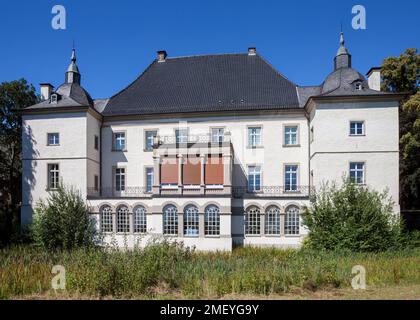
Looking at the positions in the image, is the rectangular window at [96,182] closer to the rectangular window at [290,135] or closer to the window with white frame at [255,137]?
the window with white frame at [255,137]

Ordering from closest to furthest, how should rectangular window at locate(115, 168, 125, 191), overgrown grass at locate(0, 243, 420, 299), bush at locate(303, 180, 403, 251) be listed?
overgrown grass at locate(0, 243, 420, 299)
bush at locate(303, 180, 403, 251)
rectangular window at locate(115, 168, 125, 191)

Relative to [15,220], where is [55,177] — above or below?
above

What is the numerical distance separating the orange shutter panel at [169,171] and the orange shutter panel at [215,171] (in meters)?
1.94

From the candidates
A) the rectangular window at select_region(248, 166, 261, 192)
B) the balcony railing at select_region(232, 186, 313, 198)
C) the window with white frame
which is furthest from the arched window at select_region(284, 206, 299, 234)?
the window with white frame

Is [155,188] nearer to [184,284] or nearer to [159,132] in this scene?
[159,132]

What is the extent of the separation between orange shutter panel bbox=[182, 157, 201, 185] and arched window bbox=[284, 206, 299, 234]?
5512 millimetres

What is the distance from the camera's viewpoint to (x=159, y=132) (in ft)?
78.7

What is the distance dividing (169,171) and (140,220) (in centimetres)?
351

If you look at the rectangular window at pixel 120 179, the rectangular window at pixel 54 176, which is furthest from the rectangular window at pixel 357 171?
the rectangular window at pixel 54 176

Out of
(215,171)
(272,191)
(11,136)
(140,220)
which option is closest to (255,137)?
(272,191)

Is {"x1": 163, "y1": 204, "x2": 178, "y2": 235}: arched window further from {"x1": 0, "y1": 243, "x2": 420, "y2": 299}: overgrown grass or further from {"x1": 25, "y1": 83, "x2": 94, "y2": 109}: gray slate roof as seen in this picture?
{"x1": 0, "y1": 243, "x2": 420, "y2": 299}: overgrown grass

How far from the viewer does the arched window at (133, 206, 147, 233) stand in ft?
71.5
